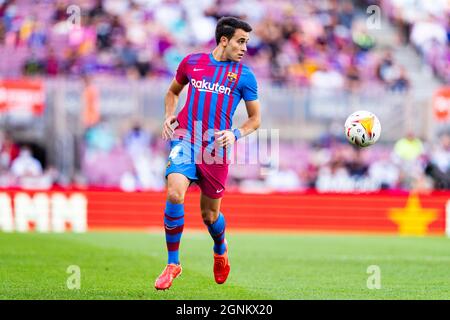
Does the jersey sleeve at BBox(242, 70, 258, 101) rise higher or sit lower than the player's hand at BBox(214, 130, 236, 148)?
higher

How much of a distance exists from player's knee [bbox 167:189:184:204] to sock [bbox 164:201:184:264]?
7 centimetres

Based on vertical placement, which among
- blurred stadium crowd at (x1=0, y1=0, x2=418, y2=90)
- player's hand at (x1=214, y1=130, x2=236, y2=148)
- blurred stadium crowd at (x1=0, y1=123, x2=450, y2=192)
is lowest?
blurred stadium crowd at (x1=0, y1=123, x2=450, y2=192)

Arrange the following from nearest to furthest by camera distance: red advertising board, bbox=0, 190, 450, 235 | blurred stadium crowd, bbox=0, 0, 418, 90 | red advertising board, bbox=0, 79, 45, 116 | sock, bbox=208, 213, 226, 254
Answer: sock, bbox=208, 213, 226, 254
red advertising board, bbox=0, 190, 450, 235
red advertising board, bbox=0, 79, 45, 116
blurred stadium crowd, bbox=0, 0, 418, 90

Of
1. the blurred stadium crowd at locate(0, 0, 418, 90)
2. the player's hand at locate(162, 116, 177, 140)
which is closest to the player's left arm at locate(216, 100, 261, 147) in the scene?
the player's hand at locate(162, 116, 177, 140)

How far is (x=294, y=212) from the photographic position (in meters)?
21.0

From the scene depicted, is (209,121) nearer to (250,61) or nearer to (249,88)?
(249,88)

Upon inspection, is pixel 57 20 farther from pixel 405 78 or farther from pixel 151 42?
pixel 405 78

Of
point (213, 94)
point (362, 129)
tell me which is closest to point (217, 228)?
point (213, 94)

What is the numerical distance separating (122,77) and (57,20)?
2.21 m

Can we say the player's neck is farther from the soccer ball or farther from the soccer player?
the soccer ball

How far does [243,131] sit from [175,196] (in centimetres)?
90

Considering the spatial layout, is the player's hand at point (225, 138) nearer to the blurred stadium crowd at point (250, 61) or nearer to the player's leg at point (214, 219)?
the player's leg at point (214, 219)

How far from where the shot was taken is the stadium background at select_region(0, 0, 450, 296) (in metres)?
20.8
